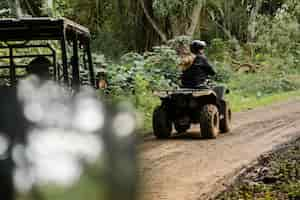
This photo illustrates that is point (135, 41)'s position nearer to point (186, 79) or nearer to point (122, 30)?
point (122, 30)

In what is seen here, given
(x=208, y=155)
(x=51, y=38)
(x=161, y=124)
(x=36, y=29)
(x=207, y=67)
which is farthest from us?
(x=207, y=67)

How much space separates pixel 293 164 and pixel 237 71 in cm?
1561

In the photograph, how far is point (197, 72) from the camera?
29.0 feet

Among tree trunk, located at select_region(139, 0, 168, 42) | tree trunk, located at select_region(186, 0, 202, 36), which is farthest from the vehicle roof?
tree trunk, located at select_region(186, 0, 202, 36)

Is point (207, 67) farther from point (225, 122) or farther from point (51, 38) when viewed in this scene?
point (51, 38)

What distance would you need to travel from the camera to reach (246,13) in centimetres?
2589

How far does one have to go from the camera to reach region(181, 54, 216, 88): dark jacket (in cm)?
876

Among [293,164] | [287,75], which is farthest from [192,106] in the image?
[287,75]

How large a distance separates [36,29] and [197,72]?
339 centimetres

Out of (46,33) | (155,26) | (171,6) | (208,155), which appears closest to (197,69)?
Result: (208,155)

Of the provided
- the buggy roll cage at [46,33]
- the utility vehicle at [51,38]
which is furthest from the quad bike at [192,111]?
the buggy roll cage at [46,33]

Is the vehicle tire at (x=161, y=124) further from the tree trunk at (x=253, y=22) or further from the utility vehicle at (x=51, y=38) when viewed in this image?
the tree trunk at (x=253, y=22)

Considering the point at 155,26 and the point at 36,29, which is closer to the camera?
the point at 36,29

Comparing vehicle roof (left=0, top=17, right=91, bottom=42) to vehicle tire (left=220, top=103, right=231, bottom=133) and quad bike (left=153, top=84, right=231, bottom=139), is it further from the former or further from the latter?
vehicle tire (left=220, top=103, right=231, bottom=133)
